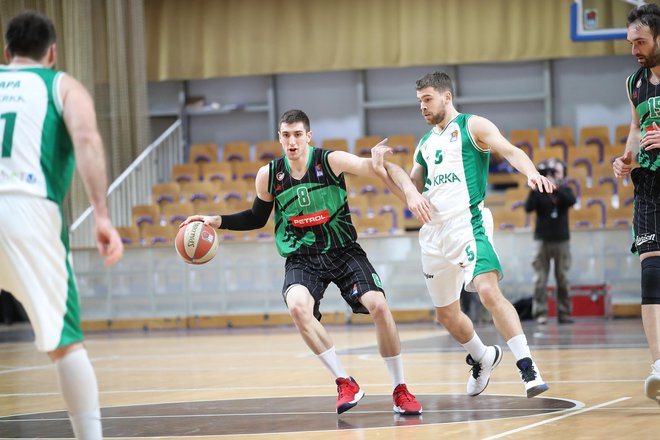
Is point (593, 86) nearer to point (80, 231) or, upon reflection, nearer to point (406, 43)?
point (406, 43)

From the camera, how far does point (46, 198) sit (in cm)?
416

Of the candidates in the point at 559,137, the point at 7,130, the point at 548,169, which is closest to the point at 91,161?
the point at 7,130

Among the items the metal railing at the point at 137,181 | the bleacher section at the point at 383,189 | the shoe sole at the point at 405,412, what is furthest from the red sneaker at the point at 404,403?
the metal railing at the point at 137,181

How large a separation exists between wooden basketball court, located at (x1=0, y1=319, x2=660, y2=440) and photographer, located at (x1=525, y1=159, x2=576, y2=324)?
1.19 m

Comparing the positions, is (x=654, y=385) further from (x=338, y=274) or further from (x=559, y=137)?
(x=559, y=137)

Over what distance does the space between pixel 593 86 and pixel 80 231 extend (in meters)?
11.2

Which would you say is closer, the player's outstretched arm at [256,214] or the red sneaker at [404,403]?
the red sneaker at [404,403]

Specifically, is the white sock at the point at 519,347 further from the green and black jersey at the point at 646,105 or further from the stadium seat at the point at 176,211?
the stadium seat at the point at 176,211

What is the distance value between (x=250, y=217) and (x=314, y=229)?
51cm

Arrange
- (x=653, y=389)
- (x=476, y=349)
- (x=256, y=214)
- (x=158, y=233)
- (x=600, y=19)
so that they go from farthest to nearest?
1. (x=600, y=19)
2. (x=158, y=233)
3. (x=256, y=214)
4. (x=476, y=349)
5. (x=653, y=389)

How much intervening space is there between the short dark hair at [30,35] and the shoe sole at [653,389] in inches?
147

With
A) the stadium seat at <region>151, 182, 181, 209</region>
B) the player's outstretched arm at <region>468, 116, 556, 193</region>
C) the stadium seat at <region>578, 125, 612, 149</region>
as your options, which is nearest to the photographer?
the stadium seat at <region>578, 125, 612, 149</region>

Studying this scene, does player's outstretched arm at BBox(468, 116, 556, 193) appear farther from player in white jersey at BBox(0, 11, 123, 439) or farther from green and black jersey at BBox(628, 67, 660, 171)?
player in white jersey at BBox(0, 11, 123, 439)

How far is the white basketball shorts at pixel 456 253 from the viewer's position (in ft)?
20.9
